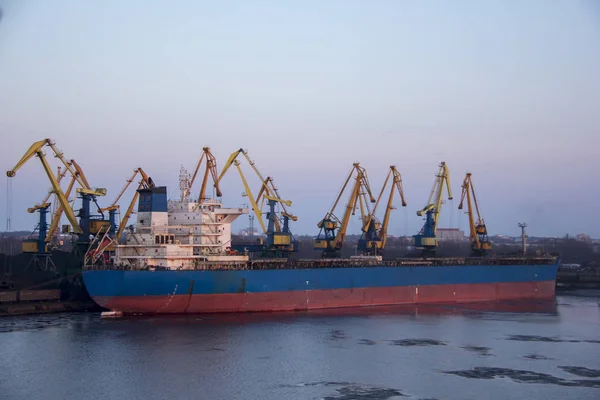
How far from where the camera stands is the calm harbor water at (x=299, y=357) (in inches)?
798

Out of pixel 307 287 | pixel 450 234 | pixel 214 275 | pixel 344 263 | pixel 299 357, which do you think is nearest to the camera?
pixel 299 357

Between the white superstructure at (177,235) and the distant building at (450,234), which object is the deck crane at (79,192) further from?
the distant building at (450,234)

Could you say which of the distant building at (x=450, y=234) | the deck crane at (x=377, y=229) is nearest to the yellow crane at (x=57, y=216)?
the deck crane at (x=377, y=229)

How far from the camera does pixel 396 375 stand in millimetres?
21984

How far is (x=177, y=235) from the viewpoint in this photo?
33250 millimetres

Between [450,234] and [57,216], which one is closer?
[57,216]

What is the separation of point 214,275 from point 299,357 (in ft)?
29.0

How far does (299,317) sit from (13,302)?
13.6 meters

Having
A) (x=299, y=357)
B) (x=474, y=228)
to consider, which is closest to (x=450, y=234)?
(x=474, y=228)

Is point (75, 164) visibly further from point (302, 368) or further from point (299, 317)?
point (302, 368)

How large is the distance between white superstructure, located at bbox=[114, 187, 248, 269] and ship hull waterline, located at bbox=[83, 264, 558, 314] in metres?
1.28

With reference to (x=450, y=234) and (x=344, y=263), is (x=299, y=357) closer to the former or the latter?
(x=344, y=263)

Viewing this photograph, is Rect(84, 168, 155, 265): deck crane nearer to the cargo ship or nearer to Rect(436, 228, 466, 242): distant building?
the cargo ship

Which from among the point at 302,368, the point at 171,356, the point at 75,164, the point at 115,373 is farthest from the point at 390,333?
the point at 75,164
